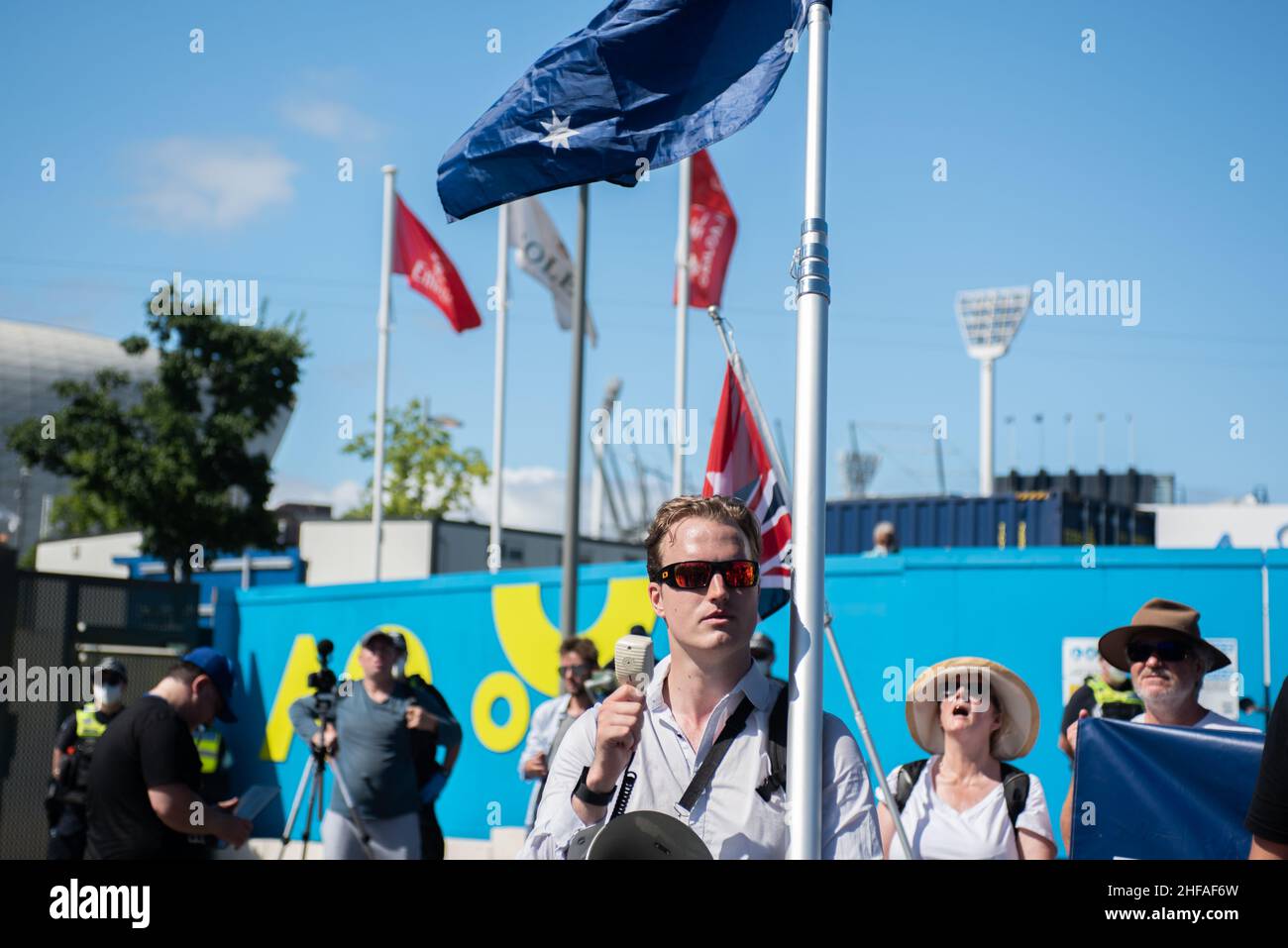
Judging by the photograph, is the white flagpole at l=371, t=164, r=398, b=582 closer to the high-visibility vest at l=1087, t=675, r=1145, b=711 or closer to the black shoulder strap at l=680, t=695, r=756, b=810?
the high-visibility vest at l=1087, t=675, r=1145, b=711

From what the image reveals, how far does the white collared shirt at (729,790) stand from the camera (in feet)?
10.4

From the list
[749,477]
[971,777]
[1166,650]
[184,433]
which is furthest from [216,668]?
[184,433]

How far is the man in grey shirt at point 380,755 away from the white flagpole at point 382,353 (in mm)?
11858

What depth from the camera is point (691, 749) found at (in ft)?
10.8

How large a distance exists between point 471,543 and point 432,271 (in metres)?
12.6

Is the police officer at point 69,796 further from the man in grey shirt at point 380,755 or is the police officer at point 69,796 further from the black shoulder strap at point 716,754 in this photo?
A: the black shoulder strap at point 716,754

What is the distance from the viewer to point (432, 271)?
67.6 feet

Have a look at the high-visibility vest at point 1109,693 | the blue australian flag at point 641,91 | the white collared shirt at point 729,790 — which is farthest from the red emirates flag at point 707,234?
the white collared shirt at point 729,790

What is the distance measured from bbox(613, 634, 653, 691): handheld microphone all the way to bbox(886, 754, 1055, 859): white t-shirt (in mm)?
1943

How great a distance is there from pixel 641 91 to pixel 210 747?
1230 cm

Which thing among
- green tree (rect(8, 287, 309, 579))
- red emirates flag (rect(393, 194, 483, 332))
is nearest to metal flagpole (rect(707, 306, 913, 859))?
red emirates flag (rect(393, 194, 483, 332))

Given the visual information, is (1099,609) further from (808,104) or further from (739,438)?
(808,104)

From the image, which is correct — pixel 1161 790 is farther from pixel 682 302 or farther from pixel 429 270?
pixel 429 270
